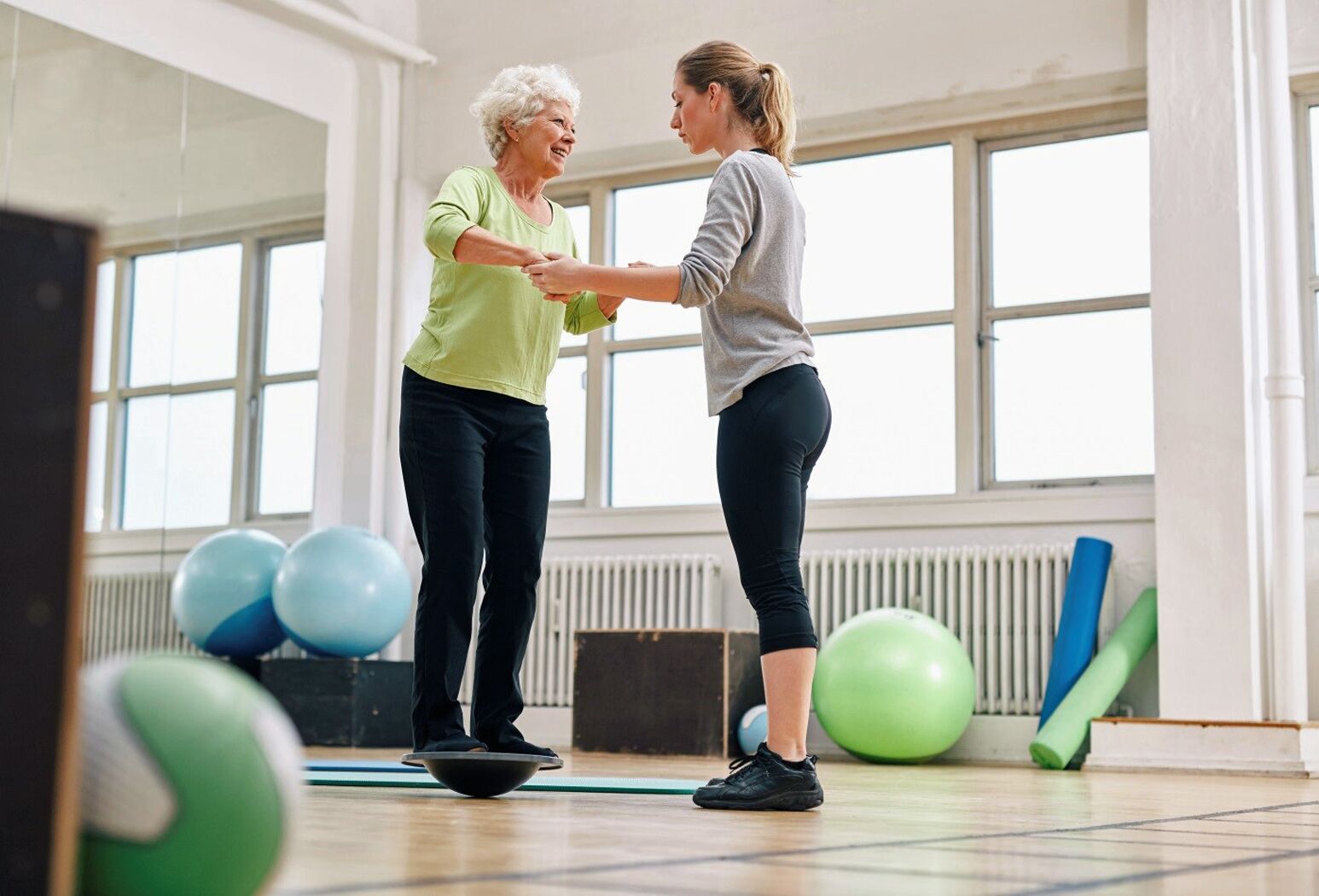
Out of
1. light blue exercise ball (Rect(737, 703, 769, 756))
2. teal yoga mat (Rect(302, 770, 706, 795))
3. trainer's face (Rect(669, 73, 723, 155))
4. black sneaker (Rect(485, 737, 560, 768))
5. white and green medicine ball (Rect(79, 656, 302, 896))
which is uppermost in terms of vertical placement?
trainer's face (Rect(669, 73, 723, 155))

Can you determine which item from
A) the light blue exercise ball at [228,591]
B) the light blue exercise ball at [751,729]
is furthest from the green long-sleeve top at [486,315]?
the light blue exercise ball at [228,591]

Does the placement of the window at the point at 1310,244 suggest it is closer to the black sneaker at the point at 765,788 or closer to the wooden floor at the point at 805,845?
the wooden floor at the point at 805,845

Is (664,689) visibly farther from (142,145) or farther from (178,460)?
(142,145)

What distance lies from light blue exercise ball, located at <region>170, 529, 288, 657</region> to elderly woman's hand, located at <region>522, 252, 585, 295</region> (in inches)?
143

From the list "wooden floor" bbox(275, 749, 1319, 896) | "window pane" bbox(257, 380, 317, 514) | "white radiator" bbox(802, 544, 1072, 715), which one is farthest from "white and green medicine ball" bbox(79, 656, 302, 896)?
"window pane" bbox(257, 380, 317, 514)

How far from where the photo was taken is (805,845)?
5.97 ft

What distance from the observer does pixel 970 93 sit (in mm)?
5965

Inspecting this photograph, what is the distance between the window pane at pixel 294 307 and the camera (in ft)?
23.1

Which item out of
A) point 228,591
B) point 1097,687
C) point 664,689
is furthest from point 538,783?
point 228,591

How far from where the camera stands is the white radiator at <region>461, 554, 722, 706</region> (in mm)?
6230

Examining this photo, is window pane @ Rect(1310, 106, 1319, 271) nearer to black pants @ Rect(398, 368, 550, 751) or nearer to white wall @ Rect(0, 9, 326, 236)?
black pants @ Rect(398, 368, 550, 751)

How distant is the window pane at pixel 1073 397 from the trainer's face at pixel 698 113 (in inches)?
131

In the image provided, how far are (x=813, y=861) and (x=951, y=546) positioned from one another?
14.0ft

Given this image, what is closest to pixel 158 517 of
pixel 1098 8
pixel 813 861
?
pixel 1098 8
